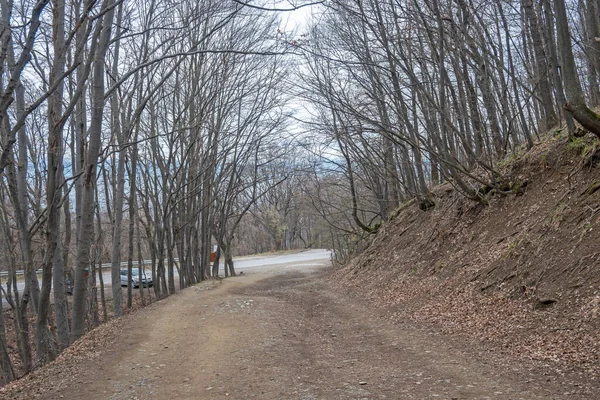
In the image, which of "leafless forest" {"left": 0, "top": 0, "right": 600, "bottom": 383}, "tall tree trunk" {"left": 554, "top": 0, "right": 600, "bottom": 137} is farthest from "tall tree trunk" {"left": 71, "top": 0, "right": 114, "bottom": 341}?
"tall tree trunk" {"left": 554, "top": 0, "right": 600, "bottom": 137}

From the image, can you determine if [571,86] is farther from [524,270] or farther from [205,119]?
[205,119]

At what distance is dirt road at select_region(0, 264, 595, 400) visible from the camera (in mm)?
5027

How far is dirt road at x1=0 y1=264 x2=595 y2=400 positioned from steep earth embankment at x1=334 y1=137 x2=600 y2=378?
1.78ft

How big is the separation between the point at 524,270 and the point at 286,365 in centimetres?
403

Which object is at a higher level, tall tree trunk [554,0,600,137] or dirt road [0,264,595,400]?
tall tree trunk [554,0,600,137]

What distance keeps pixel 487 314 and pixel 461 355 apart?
4.99 feet

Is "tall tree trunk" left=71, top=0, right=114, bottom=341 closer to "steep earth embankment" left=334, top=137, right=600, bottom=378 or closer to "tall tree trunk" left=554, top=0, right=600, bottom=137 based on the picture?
"steep earth embankment" left=334, top=137, right=600, bottom=378

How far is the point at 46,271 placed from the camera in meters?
8.26

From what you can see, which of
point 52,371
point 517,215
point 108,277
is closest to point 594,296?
point 517,215

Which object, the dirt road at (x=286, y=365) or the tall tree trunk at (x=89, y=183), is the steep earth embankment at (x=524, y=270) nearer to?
the dirt road at (x=286, y=365)

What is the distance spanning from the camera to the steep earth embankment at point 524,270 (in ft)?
18.8

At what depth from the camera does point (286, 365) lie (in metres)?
6.59

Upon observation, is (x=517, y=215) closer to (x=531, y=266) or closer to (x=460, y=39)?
(x=531, y=266)

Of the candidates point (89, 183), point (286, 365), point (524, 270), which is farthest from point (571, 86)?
point (89, 183)
